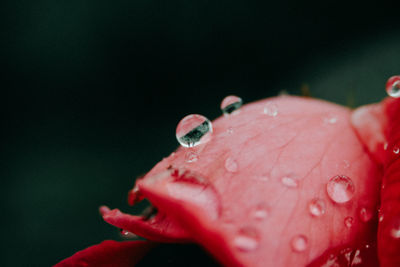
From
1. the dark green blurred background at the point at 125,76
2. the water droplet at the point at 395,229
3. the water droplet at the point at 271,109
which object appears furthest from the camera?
the dark green blurred background at the point at 125,76

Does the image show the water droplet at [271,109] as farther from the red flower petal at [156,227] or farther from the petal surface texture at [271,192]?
the red flower petal at [156,227]

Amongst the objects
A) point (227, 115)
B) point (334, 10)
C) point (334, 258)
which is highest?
point (334, 10)

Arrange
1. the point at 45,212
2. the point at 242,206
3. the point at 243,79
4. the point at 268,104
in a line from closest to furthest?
the point at 242,206 → the point at 268,104 → the point at 45,212 → the point at 243,79

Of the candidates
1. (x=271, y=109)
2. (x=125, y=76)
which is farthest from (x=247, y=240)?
(x=125, y=76)

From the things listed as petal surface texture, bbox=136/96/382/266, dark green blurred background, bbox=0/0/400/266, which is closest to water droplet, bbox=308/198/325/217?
petal surface texture, bbox=136/96/382/266

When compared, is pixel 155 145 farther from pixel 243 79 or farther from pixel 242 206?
pixel 242 206

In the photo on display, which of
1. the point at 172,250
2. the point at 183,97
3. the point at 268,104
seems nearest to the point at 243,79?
the point at 183,97

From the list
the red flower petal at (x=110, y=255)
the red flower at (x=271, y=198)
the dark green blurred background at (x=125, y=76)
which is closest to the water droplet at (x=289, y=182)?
the red flower at (x=271, y=198)
